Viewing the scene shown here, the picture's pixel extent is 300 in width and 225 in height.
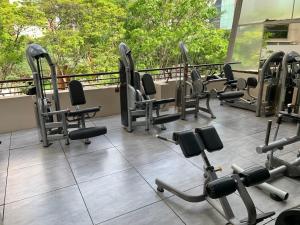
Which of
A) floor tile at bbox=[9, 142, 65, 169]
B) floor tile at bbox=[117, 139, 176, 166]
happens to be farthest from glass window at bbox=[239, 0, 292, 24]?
floor tile at bbox=[9, 142, 65, 169]

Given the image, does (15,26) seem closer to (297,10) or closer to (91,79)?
(91,79)

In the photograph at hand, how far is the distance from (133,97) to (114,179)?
1.57 meters

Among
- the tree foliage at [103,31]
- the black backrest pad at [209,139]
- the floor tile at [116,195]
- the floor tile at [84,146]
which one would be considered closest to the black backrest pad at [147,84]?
the floor tile at [84,146]

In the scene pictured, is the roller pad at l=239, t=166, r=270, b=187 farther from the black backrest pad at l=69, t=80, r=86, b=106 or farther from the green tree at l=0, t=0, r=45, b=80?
the green tree at l=0, t=0, r=45, b=80

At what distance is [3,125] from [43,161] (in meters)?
1.60

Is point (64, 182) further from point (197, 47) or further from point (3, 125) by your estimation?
point (197, 47)

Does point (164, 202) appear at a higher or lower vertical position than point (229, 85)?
lower

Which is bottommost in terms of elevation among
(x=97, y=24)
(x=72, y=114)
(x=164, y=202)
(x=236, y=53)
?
(x=164, y=202)

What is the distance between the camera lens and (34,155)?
3195 millimetres

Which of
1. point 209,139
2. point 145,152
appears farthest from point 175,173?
point 209,139

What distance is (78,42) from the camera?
7.59m

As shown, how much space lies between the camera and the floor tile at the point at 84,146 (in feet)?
10.8

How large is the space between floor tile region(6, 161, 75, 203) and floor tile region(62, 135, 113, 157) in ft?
1.09

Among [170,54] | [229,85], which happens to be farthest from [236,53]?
[170,54]
